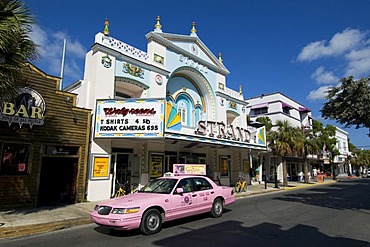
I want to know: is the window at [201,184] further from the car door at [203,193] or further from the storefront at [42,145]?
the storefront at [42,145]

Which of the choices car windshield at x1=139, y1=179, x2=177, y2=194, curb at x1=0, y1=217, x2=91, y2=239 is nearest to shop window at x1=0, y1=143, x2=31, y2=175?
curb at x1=0, y1=217, x2=91, y2=239

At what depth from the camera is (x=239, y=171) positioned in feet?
75.4

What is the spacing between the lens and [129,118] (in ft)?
41.3

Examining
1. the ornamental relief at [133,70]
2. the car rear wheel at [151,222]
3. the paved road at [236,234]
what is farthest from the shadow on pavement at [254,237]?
the ornamental relief at [133,70]

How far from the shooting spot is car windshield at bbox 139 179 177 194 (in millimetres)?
8114

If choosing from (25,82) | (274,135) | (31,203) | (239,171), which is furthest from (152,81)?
(274,135)

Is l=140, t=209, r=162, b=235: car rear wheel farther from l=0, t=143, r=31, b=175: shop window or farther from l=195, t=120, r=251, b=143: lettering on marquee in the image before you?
l=195, t=120, r=251, b=143: lettering on marquee

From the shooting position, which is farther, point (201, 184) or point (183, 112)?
point (183, 112)

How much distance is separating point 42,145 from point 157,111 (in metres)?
5.20

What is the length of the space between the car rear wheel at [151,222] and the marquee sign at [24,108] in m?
6.75

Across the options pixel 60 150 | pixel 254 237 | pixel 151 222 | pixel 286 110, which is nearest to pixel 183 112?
pixel 60 150

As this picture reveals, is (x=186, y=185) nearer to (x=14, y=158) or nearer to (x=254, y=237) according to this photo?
(x=254, y=237)

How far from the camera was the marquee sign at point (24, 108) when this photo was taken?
9.81m

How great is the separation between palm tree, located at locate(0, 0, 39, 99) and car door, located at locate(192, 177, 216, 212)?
654 centimetres
